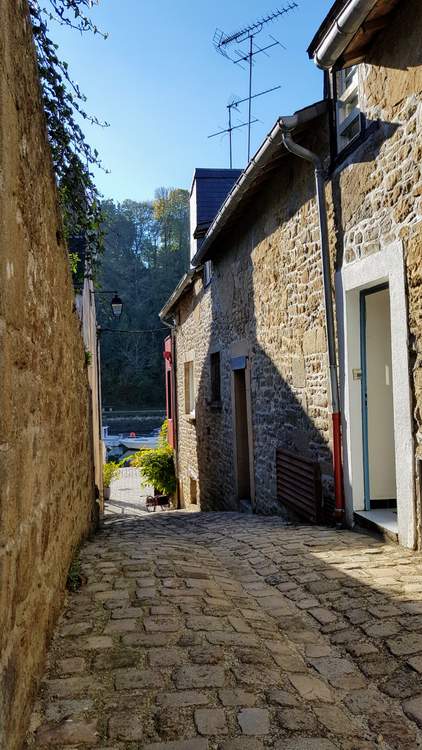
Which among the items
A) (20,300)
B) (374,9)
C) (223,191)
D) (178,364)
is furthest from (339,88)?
(178,364)

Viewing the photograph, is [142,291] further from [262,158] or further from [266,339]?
[262,158]

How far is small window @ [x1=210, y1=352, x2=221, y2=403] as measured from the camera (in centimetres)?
1028

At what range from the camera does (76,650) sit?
2.54 metres

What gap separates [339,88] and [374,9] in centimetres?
124

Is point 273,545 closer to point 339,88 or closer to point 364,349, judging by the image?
point 364,349

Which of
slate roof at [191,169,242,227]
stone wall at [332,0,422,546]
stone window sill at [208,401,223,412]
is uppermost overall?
slate roof at [191,169,242,227]

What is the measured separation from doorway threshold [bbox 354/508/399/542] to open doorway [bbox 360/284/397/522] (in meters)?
0.08

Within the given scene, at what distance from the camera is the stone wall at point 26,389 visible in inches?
66.9

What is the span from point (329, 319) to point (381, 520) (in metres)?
1.74

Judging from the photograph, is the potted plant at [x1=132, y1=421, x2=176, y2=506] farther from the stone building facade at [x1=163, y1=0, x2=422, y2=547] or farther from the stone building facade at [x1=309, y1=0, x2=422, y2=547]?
the stone building facade at [x1=309, y1=0, x2=422, y2=547]

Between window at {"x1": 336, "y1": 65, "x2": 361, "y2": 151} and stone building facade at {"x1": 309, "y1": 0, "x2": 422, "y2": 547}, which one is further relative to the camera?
window at {"x1": 336, "y1": 65, "x2": 361, "y2": 151}

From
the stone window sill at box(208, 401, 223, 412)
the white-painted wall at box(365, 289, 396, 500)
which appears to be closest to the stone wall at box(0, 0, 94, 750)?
the white-painted wall at box(365, 289, 396, 500)

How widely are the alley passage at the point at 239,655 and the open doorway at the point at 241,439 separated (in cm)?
445

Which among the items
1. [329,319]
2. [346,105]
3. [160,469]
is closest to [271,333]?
[329,319]
